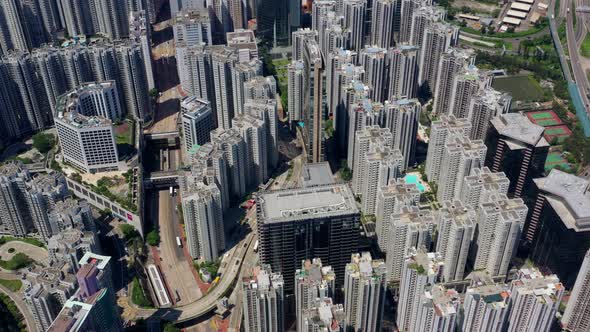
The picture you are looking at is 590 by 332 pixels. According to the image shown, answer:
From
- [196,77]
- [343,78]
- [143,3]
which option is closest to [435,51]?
[343,78]

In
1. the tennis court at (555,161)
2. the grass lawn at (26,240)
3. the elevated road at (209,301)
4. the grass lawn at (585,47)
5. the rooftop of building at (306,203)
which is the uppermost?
the grass lawn at (585,47)

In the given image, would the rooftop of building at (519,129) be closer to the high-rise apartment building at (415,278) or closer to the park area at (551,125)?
the park area at (551,125)

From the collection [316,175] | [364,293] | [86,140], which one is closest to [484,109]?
[316,175]

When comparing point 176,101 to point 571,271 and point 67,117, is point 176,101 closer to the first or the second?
point 67,117

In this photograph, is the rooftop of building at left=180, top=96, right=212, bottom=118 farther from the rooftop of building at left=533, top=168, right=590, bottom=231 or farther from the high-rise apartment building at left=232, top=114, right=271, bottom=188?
the rooftop of building at left=533, top=168, right=590, bottom=231

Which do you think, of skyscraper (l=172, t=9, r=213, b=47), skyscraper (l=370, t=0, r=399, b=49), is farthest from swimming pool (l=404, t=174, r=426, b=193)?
skyscraper (l=172, t=9, r=213, b=47)

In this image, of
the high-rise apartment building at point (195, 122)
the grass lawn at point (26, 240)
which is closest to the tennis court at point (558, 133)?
the high-rise apartment building at point (195, 122)
